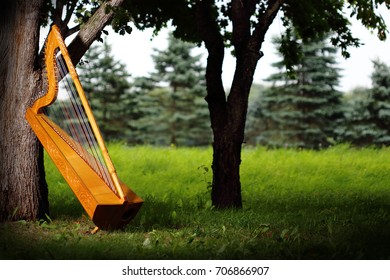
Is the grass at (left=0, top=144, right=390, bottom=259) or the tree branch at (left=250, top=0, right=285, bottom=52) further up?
the tree branch at (left=250, top=0, right=285, bottom=52)

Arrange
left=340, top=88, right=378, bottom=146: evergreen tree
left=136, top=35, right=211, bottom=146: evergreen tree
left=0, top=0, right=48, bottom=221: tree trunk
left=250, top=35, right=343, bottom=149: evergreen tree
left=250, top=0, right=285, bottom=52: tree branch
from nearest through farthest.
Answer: left=0, top=0, right=48, bottom=221: tree trunk
left=250, top=0, right=285, bottom=52: tree branch
left=340, top=88, right=378, bottom=146: evergreen tree
left=250, top=35, right=343, bottom=149: evergreen tree
left=136, top=35, right=211, bottom=146: evergreen tree

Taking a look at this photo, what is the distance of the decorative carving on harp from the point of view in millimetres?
5312

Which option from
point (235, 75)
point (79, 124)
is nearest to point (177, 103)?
point (235, 75)

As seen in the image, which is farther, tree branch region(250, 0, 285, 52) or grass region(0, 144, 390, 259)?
tree branch region(250, 0, 285, 52)

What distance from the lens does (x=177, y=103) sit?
26.4 m

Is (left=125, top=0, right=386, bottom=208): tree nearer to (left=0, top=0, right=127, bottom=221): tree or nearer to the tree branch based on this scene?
the tree branch

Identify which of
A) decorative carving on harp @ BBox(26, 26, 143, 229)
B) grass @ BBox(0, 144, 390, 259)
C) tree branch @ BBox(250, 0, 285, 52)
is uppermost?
tree branch @ BBox(250, 0, 285, 52)

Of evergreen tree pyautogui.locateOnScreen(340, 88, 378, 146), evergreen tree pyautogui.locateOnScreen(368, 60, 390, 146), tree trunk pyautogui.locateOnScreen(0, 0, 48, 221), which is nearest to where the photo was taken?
tree trunk pyautogui.locateOnScreen(0, 0, 48, 221)

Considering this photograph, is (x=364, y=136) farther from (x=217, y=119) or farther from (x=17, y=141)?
(x=17, y=141)

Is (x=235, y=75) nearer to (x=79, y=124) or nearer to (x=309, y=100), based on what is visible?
(x=79, y=124)

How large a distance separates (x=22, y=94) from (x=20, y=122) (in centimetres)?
32

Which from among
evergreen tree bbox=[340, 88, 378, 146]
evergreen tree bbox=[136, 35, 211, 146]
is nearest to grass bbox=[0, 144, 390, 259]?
evergreen tree bbox=[340, 88, 378, 146]

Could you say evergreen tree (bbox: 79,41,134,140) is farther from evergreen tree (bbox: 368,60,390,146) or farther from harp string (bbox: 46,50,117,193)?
harp string (bbox: 46,50,117,193)

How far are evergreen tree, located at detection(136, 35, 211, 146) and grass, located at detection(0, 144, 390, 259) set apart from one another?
13428 millimetres
